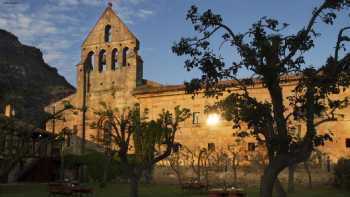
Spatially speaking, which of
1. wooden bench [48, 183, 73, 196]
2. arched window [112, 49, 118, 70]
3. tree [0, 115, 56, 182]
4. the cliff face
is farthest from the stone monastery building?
the cliff face

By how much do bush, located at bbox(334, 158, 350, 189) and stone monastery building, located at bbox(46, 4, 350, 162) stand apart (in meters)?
7.32

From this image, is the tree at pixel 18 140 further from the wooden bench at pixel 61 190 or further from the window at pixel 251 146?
the window at pixel 251 146

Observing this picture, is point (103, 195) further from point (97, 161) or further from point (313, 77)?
point (313, 77)

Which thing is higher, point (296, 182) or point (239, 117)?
point (239, 117)

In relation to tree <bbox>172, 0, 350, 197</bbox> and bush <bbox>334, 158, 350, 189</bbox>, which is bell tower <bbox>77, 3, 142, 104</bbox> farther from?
tree <bbox>172, 0, 350, 197</bbox>

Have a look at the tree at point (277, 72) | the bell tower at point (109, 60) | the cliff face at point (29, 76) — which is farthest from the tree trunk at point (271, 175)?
the cliff face at point (29, 76)

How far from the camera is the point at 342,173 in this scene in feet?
102

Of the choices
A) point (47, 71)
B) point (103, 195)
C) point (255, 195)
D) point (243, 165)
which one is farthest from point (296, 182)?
point (47, 71)

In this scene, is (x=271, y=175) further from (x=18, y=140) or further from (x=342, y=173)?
(x=342, y=173)

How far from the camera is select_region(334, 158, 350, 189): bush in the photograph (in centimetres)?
3031

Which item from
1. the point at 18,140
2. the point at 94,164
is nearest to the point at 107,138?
the point at 94,164

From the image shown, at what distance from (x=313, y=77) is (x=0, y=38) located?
101476 millimetres

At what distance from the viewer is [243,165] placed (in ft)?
122

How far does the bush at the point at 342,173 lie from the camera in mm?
30312
